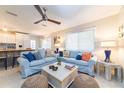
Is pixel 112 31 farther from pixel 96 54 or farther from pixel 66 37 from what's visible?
pixel 66 37

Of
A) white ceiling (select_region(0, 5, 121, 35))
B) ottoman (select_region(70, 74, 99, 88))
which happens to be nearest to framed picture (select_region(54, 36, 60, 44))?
white ceiling (select_region(0, 5, 121, 35))

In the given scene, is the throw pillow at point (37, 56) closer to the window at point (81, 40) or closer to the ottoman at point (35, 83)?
the ottoman at point (35, 83)

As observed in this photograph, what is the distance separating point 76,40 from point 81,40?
35cm

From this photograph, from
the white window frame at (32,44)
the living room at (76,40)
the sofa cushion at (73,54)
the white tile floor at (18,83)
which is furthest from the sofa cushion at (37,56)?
the white window frame at (32,44)

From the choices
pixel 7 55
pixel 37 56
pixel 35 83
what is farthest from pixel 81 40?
pixel 7 55

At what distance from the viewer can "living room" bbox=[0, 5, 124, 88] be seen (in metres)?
2.36

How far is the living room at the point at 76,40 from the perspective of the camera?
2.36 meters

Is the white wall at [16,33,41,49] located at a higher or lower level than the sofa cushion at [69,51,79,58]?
higher

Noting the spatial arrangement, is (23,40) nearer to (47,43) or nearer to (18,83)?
(47,43)

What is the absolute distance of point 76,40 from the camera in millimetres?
4508

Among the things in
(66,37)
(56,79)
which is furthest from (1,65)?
(66,37)

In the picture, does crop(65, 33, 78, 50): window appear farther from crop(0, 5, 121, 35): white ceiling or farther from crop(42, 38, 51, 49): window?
crop(42, 38, 51, 49): window

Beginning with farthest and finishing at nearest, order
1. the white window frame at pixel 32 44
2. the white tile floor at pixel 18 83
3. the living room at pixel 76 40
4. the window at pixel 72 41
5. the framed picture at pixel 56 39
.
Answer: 1. the white window frame at pixel 32 44
2. the framed picture at pixel 56 39
3. the window at pixel 72 41
4. the living room at pixel 76 40
5. the white tile floor at pixel 18 83
